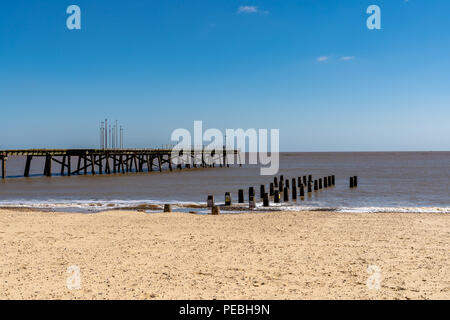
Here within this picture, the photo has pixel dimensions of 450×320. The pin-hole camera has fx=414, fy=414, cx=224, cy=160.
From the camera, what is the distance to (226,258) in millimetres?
9070

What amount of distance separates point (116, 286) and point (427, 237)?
8.67 m

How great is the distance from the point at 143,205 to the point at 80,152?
3291 centimetres

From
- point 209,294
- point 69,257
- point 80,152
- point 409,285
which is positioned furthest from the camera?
point 80,152

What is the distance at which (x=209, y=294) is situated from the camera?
6.62m

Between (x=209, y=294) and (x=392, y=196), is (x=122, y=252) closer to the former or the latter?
(x=209, y=294)

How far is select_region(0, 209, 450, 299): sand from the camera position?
6.82m

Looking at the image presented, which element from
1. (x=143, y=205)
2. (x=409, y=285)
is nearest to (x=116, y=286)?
(x=409, y=285)

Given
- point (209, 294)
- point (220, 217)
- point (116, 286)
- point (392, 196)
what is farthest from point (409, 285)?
point (392, 196)

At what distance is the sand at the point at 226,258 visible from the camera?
6824mm

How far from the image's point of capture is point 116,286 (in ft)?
23.3

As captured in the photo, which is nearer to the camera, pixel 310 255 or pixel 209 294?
pixel 209 294

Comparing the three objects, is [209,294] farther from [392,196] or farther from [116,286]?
[392,196]
